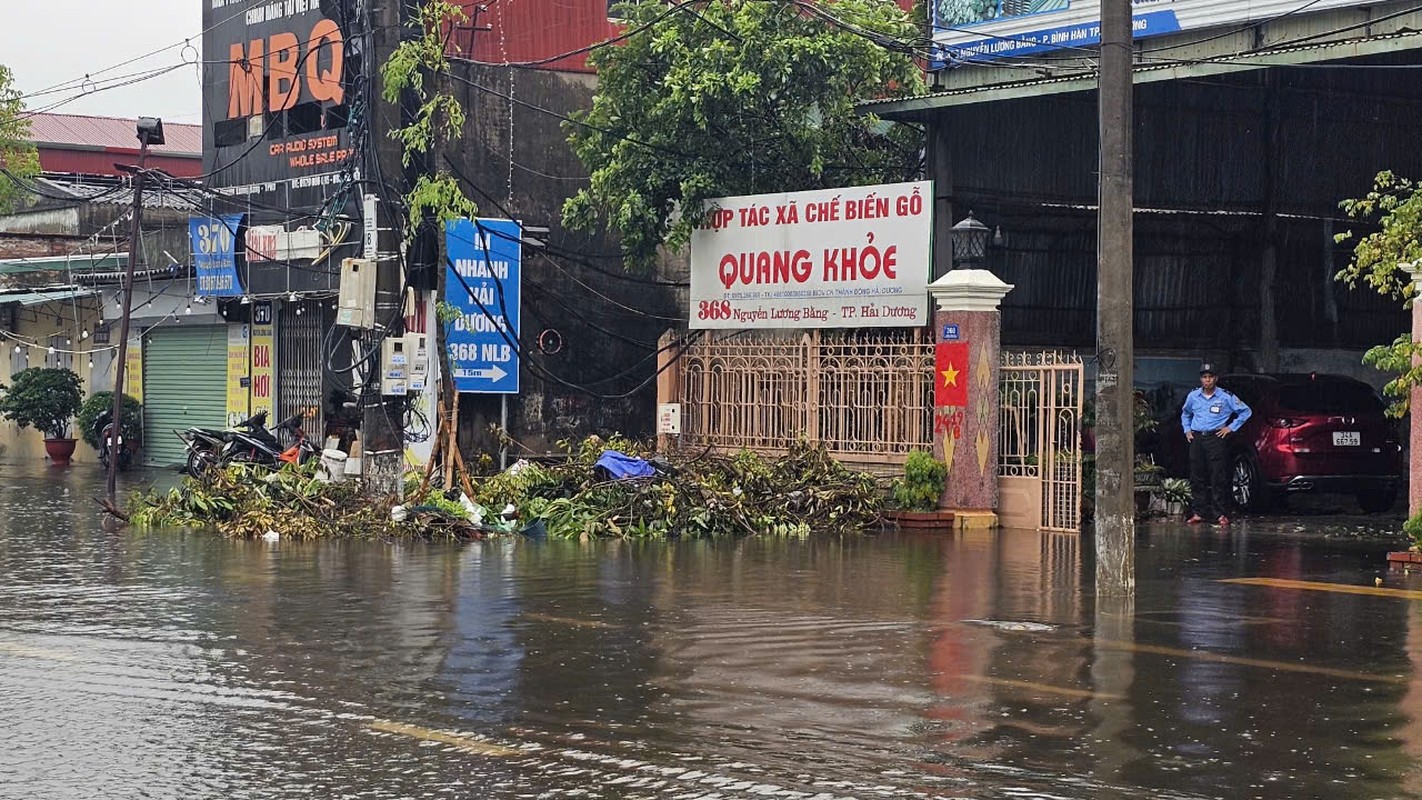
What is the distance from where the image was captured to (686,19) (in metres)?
23.6

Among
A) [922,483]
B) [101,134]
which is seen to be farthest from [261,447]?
[101,134]

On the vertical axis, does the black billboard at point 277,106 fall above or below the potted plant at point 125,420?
above

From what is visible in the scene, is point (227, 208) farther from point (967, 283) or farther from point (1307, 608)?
point (1307, 608)

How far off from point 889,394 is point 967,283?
1.97 m

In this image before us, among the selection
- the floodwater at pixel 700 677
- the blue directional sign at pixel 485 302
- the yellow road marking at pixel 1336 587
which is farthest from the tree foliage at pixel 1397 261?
the blue directional sign at pixel 485 302

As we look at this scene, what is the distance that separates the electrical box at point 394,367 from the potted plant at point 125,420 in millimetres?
13581

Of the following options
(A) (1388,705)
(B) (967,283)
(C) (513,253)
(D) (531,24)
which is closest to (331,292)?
(C) (513,253)

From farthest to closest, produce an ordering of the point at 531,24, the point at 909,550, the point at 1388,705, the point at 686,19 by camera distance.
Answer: the point at 531,24 < the point at 686,19 < the point at 909,550 < the point at 1388,705

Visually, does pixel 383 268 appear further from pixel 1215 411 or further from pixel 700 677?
pixel 700 677

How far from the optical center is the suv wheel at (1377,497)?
20.9 meters

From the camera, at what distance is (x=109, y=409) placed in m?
31.7

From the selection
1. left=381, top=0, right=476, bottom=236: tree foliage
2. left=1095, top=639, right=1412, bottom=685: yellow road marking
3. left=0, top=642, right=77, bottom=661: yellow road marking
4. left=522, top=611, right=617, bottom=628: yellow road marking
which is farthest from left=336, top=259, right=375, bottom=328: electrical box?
left=1095, top=639, right=1412, bottom=685: yellow road marking

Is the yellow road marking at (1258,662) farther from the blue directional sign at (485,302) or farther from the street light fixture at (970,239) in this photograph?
the blue directional sign at (485,302)

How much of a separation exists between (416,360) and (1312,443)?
9.87m
